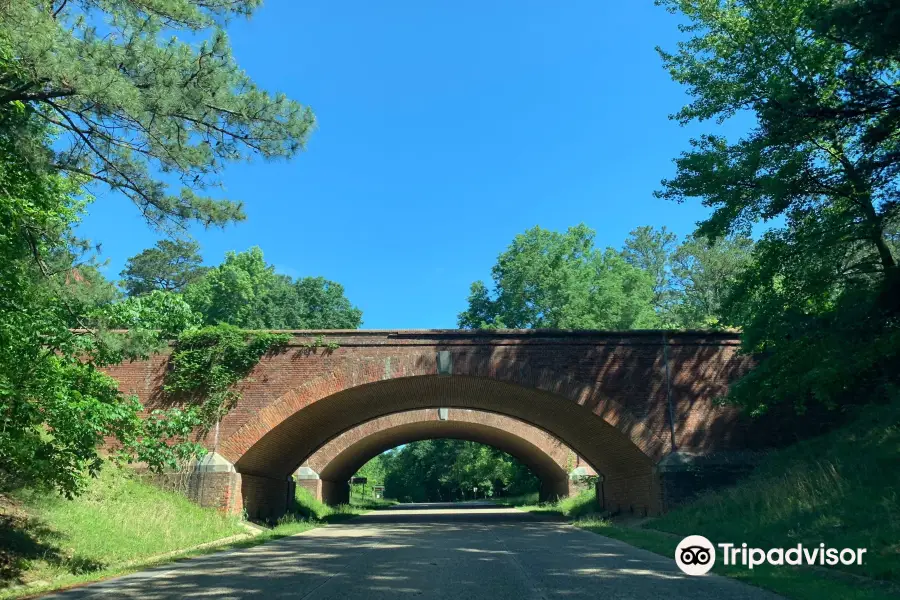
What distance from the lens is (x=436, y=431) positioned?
31422mm

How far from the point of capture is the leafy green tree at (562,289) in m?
38.4

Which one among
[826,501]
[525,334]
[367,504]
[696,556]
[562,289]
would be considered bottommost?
[367,504]

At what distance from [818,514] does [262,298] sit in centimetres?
4676

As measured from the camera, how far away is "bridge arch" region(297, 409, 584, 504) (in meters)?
26.8

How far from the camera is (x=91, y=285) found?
24.4ft

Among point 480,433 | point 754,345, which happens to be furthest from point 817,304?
point 480,433

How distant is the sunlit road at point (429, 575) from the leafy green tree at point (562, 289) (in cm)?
2625

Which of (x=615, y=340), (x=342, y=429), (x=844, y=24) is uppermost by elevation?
(x=844, y=24)

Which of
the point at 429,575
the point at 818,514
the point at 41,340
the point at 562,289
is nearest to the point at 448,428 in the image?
the point at 562,289

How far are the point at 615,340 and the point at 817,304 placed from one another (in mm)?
4798

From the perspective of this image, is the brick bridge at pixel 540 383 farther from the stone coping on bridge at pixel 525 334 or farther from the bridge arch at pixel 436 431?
the bridge arch at pixel 436 431

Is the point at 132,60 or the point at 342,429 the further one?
the point at 342,429

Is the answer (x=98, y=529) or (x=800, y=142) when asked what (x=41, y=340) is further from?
(x=800, y=142)

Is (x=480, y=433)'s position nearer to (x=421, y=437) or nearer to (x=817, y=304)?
(x=421, y=437)
